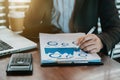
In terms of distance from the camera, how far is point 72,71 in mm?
973

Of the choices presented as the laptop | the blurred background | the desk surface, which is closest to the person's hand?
the desk surface

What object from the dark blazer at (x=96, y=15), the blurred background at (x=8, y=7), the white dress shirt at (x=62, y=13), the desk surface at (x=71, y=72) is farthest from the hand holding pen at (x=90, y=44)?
the blurred background at (x=8, y=7)

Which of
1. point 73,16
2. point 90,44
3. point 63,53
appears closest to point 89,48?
point 90,44

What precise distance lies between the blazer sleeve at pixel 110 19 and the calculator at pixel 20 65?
0.49 meters

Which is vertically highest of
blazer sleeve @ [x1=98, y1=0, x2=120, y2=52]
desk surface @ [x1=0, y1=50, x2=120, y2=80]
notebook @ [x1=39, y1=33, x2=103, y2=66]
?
blazer sleeve @ [x1=98, y1=0, x2=120, y2=52]

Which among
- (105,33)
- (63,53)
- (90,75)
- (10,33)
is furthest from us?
(10,33)

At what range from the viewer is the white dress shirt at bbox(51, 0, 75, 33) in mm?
1620

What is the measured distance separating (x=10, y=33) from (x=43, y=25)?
0.98ft

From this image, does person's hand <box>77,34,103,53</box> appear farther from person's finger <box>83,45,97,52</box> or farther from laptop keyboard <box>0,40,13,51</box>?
laptop keyboard <box>0,40,13,51</box>

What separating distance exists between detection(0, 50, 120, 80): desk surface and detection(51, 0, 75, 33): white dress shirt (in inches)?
24.5

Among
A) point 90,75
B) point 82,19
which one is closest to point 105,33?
point 82,19

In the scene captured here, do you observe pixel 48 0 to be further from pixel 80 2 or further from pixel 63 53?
pixel 63 53

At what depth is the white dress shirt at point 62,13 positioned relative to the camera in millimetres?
1620

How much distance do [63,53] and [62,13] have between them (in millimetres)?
610
